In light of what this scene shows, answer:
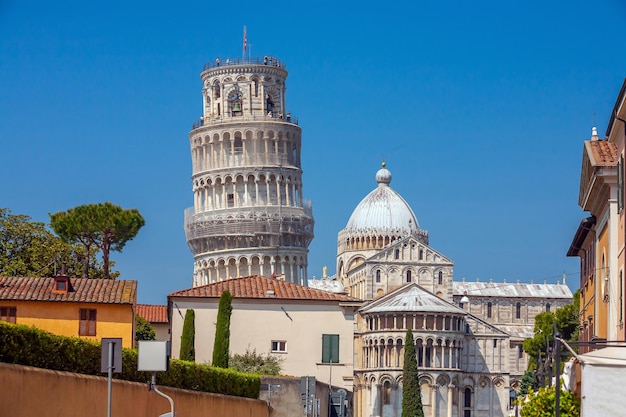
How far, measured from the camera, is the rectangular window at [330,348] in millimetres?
86188

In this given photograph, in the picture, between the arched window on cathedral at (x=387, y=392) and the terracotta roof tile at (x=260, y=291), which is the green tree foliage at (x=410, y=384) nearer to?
the arched window on cathedral at (x=387, y=392)

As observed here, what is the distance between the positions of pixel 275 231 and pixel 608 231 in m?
114

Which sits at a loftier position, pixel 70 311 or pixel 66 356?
pixel 70 311

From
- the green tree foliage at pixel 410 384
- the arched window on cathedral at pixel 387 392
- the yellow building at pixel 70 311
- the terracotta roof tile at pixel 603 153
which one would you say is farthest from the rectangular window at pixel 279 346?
the arched window on cathedral at pixel 387 392

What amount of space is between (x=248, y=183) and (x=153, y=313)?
4259cm

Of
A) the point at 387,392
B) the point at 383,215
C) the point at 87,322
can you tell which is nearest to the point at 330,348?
the point at 87,322

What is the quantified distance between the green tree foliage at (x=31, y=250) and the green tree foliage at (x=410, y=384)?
54642 mm

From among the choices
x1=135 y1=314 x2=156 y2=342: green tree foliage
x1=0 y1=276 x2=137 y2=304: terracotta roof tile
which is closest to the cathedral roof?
x1=135 y1=314 x2=156 y2=342: green tree foliage

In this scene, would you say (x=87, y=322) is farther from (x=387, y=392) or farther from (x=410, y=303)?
(x=410, y=303)

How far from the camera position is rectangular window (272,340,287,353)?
8594 centimetres

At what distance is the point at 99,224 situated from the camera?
86.6 m

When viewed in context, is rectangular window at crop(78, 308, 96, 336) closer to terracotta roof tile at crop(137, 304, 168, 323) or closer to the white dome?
terracotta roof tile at crop(137, 304, 168, 323)

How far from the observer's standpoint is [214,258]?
154500 millimetres

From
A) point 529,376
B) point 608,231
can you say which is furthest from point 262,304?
point 608,231
